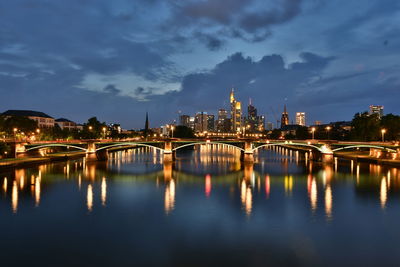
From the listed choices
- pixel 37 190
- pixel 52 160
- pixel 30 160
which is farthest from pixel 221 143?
pixel 37 190

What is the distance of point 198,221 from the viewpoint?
31.3 m

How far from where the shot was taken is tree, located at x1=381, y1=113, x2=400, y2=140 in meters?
92.0

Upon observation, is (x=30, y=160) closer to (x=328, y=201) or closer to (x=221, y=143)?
(x=221, y=143)

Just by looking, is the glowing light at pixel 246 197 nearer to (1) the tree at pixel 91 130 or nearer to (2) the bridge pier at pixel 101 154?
(2) the bridge pier at pixel 101 154

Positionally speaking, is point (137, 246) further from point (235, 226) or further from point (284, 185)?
point (284, 185)

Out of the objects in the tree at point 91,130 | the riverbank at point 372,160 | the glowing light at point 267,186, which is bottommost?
the glowing light at point 267,186

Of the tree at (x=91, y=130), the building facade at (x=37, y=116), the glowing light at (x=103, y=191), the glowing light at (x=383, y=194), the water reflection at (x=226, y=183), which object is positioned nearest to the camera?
the glowing light at (x=383, y=194)

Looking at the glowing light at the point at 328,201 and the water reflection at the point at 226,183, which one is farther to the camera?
the water reflection at the point at 226,183

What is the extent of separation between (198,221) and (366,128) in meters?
81.2

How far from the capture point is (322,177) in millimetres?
59125

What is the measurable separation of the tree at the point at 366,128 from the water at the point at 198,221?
44.5m

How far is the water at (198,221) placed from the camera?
22781 mm

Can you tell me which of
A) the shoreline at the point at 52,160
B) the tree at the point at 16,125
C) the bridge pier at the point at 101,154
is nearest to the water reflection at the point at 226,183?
the shoreline at the point at 52,160

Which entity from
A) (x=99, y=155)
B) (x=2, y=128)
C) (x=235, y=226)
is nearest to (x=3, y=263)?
(x=235, y=226)
